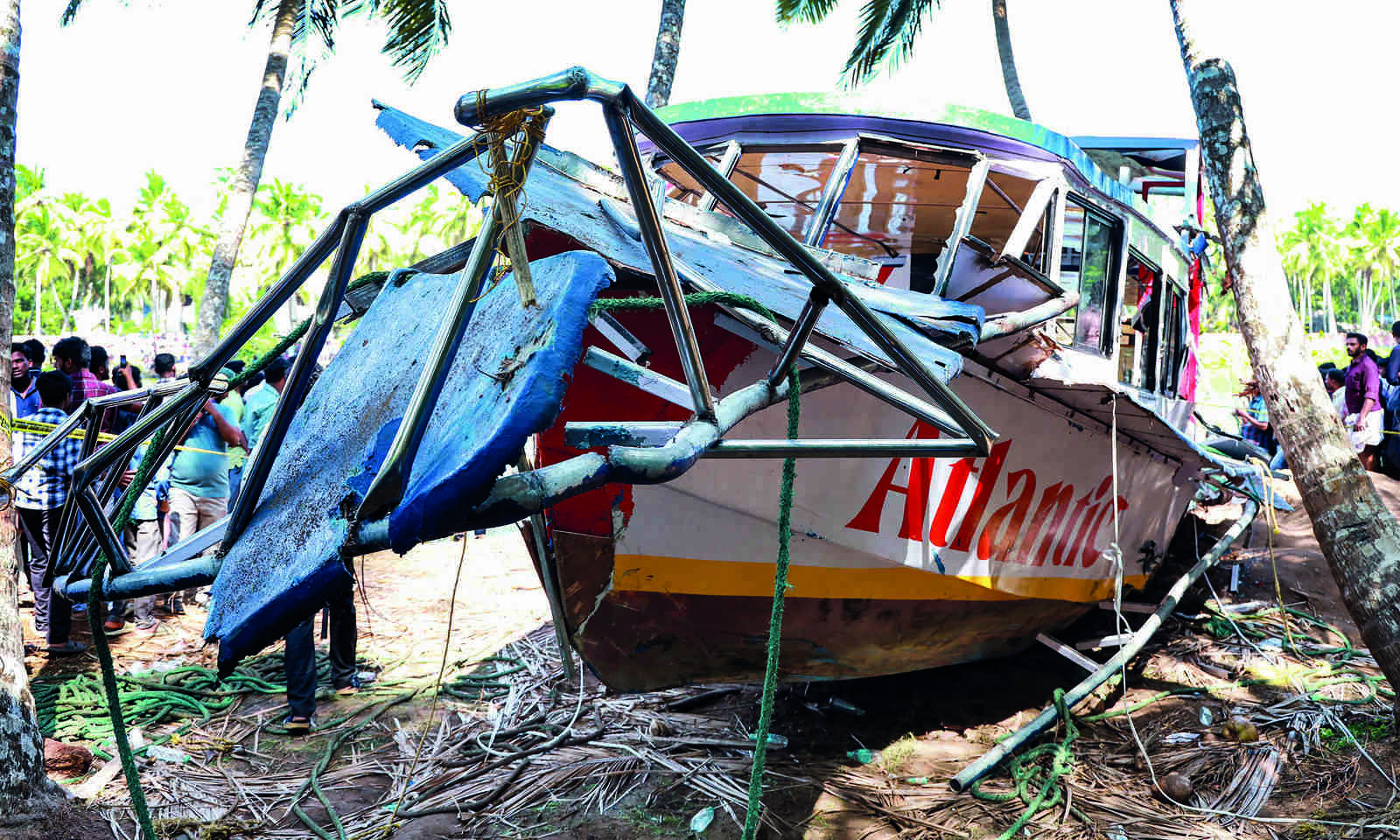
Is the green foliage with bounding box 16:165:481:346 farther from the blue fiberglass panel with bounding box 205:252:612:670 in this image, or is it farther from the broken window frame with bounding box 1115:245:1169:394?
the blue fiberglass panel with bounding box 205:252:612:670

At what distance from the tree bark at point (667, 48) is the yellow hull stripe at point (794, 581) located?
6.98m

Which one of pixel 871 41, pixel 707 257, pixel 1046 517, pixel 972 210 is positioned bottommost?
pixel 1046 517

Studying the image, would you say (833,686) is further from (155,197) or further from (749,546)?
(155,197)

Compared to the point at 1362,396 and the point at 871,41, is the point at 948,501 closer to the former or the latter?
the point at 1362,396

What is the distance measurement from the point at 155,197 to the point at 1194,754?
55.3 meters

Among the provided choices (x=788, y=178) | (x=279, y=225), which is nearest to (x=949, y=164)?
(x=788, y=178)

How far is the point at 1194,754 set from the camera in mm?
4688

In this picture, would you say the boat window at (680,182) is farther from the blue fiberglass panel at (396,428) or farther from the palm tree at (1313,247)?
the palm tree at (1313,247)

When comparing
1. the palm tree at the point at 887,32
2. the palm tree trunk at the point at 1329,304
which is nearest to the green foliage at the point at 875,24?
the palm tree at the point at 887,32

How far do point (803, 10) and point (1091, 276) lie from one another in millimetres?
8971

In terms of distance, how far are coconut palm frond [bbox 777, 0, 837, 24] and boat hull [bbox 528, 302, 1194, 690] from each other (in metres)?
9.86

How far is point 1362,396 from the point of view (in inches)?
375

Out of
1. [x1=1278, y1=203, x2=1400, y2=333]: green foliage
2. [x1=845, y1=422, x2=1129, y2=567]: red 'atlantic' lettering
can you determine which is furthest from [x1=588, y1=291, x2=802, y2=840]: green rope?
[x1=1278, y1=203, x2=1400, y2=333]: green foliage

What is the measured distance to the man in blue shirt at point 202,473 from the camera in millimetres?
6641
